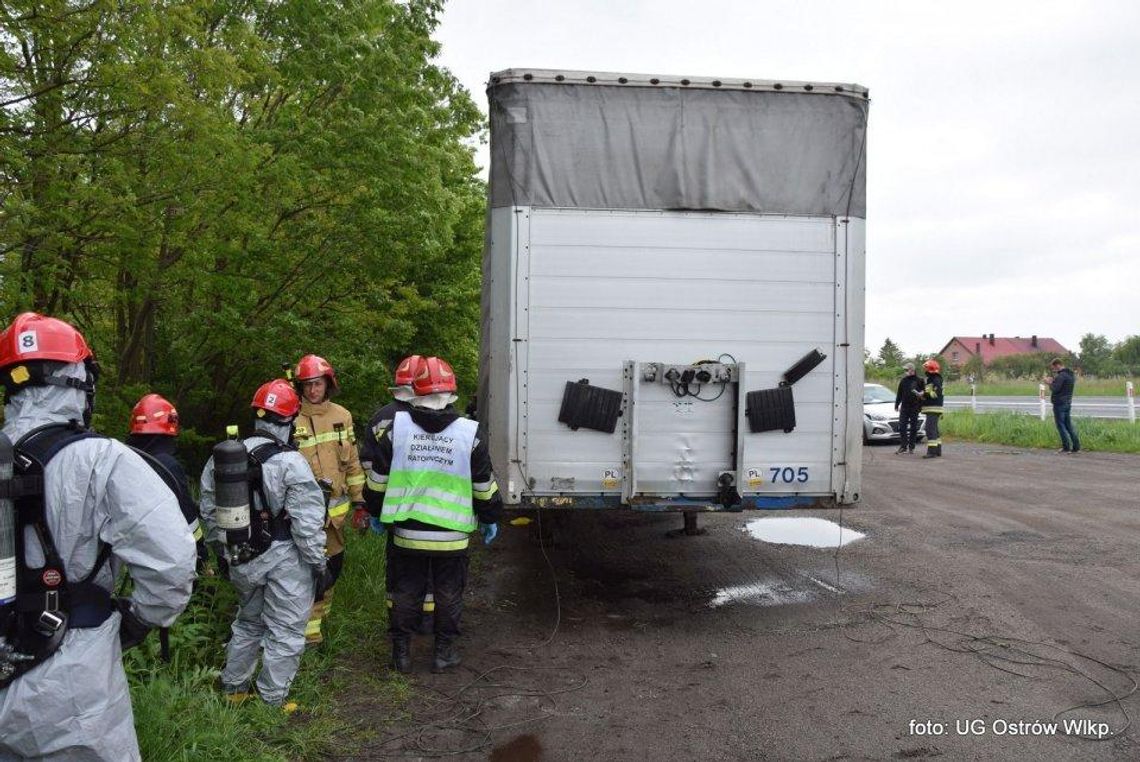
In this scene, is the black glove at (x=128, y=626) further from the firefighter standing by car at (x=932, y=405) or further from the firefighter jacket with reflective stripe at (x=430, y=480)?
the firefighter standing by car at (x=932, y=405)

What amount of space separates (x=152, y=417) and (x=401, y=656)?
1.96 metres

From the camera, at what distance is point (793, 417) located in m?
5.85

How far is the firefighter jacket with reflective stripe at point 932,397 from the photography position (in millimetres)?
15648

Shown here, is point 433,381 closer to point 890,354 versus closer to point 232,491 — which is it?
point 232,491

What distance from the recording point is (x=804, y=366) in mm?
5852

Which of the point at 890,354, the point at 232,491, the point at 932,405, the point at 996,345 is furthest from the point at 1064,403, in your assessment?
the point at 996,345

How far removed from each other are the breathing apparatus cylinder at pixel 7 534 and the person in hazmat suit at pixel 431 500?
2705 mm

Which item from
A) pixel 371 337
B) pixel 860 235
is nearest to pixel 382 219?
pixel 371 337

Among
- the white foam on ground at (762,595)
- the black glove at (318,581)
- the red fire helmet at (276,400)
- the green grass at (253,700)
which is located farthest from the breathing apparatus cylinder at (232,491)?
the white foam on ground at (762,595)

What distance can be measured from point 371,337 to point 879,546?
226 inches

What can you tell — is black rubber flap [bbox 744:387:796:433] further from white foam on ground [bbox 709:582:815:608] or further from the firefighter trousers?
the firefighter trousers

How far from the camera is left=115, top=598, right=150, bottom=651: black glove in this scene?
2.68 metres

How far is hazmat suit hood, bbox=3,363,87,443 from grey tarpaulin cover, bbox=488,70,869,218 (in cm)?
350

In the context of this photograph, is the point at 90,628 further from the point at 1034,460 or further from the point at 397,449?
the point at 1034,460
